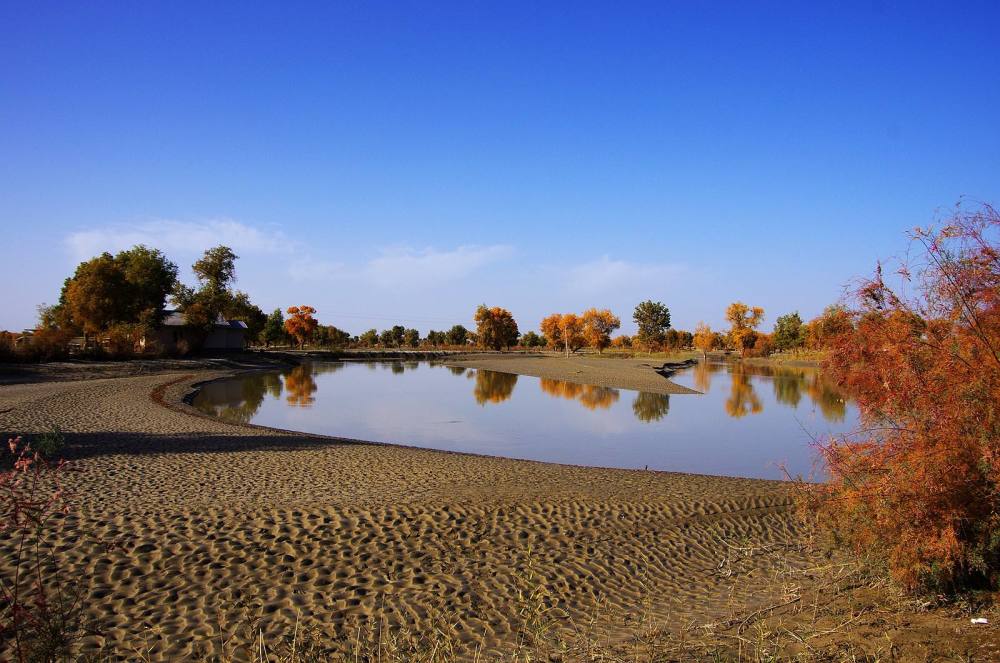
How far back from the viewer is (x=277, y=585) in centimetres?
636

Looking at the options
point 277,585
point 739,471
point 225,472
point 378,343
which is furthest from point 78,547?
point 378,343

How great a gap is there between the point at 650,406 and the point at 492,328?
85.3 metres

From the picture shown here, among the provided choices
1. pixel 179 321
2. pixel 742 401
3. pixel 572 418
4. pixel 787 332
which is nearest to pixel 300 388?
pixel 572 418

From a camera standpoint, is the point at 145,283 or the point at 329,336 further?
the point at 329,336

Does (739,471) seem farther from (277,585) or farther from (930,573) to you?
(277,585)

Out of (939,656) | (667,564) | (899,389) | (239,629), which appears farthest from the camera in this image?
(667,564)

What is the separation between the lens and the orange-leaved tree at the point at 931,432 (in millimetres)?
5613

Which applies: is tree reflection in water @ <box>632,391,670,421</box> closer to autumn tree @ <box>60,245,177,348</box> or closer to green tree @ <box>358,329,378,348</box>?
autumn tree @ <box>60,245,177,348</box>

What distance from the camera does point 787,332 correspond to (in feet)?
301

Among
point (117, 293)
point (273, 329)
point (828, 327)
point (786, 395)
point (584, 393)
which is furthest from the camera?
point (273, 329)

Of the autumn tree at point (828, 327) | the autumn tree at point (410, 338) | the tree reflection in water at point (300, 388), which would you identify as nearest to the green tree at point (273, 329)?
the autumn tree at point (410, 338)

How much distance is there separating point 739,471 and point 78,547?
1412cm

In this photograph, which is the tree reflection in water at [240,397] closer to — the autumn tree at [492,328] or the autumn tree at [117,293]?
the autumn tree at [117,293]

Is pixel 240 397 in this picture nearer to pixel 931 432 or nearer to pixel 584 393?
pixel 584 393
